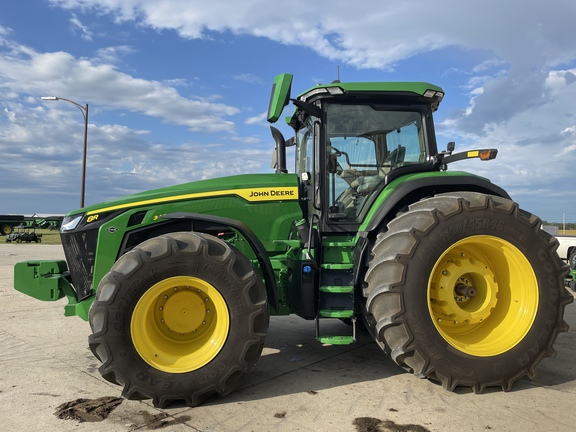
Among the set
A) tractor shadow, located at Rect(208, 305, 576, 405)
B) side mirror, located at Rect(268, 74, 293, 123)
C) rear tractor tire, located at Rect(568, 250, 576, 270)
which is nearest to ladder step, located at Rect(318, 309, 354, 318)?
tractor shadow, located at Rect(208, 305, 576, 405)

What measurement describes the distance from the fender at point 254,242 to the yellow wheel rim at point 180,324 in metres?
0.55

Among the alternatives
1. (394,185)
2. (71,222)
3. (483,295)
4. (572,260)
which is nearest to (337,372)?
(483,295)

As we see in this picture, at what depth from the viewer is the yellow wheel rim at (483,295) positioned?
378 cm

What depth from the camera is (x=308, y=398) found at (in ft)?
11.6

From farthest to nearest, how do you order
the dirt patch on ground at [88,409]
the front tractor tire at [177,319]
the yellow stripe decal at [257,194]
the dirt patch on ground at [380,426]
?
the yellow stripe decal at [257,194] → the front tractor tire at [177,319] → the dirt patch on ground at [88,409] → the dirt patch on ground at [380,426]

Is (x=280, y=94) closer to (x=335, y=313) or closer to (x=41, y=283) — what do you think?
(x=335, y=313)

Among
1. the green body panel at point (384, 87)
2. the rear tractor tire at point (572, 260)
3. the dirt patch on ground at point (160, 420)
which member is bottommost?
the dirt patch on ground at point (160, 420)

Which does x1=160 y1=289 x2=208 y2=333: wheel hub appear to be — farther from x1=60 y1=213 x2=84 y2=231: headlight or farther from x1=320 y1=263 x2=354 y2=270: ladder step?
x1=60 y1=213 x2=84 y2=231: headlight

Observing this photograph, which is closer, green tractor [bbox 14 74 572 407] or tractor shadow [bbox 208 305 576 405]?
green tractor [bbox 14 74 572 407]

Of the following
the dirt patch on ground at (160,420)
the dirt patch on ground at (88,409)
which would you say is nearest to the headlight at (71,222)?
the dirt patch on ground at (88,409)

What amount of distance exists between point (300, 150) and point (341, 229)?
1.38m

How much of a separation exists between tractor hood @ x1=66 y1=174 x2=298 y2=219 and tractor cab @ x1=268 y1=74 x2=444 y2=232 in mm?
201

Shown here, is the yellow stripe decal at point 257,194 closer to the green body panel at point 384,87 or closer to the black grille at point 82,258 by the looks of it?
the black grille at point 82,258

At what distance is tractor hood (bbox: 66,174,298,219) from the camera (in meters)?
4.15
